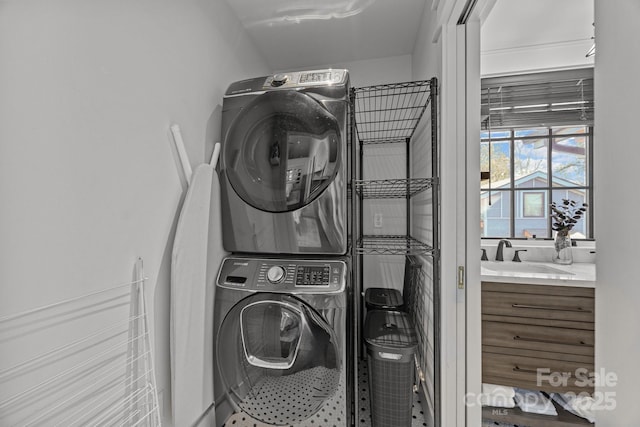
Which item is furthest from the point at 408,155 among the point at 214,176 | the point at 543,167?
the point at 214,176

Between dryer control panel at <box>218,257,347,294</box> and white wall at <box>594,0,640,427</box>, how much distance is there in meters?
0.97

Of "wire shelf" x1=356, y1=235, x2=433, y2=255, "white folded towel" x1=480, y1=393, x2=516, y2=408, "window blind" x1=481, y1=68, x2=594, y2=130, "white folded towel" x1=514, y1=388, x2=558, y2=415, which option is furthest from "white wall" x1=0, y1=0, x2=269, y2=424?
"window blind" x1=481, y1=68, x2=594, y2=130

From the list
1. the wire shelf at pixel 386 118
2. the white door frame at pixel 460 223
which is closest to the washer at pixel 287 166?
the white door frame at pixel 460 223

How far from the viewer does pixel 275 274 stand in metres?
1.40

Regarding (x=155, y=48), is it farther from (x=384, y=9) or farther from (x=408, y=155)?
(x=408, y=155)

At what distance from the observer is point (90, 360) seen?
0.89 meters

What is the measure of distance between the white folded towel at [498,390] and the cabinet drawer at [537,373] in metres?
0.04

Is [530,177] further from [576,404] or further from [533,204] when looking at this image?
[576,404]

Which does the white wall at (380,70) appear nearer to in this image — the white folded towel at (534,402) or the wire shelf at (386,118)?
the wire shelf at (386,118)

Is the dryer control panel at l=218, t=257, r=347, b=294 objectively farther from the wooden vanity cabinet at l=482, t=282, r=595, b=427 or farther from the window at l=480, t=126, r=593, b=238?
the window at l=480, t=126, r=593, b=238

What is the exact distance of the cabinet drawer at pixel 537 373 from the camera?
67.5 inches

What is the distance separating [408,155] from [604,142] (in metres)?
1.94

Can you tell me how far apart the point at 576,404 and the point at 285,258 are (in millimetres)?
2021

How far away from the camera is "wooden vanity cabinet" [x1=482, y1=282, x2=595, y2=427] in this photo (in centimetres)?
169
